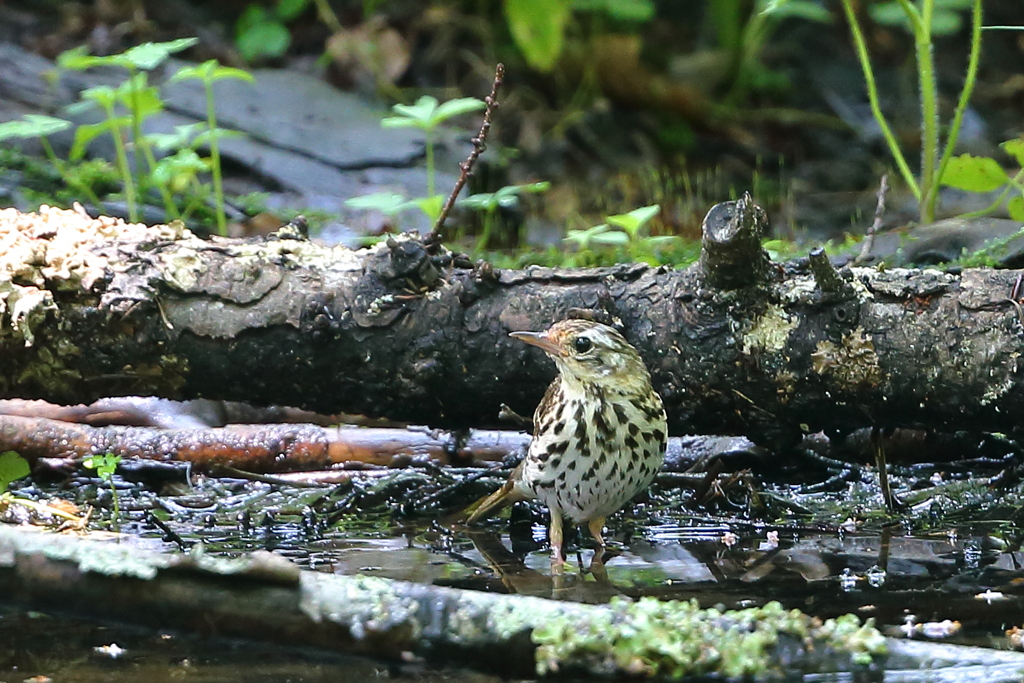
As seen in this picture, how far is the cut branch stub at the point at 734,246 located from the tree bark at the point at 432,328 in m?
0.04

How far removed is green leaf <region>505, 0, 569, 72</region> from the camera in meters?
9.75

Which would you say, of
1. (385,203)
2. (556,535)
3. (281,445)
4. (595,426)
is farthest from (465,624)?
(385,203)

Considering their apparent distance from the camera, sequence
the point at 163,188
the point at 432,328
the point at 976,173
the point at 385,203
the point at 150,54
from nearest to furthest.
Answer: the point at 432,328
the point at 976,173
the point at 385,203
the point at 150,54
the point at 163,188

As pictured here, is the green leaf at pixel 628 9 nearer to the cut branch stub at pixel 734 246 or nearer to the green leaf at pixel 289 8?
the green leaf at pixel 289 8

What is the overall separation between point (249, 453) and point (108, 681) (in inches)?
87.2

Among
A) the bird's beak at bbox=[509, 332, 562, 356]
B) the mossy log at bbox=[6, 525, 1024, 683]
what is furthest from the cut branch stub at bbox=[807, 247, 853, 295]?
the mossy log at bbox=[6, 525, 1024, 683]

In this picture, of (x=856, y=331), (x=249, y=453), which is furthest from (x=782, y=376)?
(x=249, y=453)

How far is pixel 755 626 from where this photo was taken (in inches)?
97.5

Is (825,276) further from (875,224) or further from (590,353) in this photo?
(875,224)

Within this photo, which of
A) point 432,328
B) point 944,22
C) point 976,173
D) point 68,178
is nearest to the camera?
point 432,328

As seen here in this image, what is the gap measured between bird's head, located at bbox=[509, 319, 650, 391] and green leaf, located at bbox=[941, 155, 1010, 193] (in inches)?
68.3

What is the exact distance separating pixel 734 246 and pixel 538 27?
639cm

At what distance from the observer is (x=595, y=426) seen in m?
3.89

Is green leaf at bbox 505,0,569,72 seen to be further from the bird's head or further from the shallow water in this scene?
the bird's head
